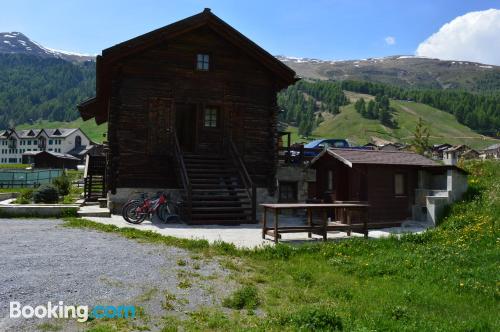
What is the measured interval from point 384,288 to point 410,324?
73.3 inches

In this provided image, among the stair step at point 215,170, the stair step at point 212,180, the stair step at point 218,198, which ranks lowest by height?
the stair step at point 218,198

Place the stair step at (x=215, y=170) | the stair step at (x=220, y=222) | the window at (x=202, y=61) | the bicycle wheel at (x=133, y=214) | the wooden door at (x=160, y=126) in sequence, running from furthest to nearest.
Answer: the window at (x=202, y=61) < the wooden door at (x=160, y=126) < the stair step at (x=215, y=170) < the stair step at (x=220, y=222) < the bicycle wheel at (x=133, y=214)

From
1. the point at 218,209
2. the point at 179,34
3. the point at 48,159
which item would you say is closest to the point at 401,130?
the point at 48,159

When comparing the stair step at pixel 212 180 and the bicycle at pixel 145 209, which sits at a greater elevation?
the stair step at pixel 212 180

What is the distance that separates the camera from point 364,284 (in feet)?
27.8

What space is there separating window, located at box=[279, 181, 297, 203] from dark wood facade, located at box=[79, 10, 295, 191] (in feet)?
5.51

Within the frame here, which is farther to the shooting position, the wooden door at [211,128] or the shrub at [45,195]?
the shrub at [45,195]

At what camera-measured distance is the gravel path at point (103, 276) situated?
6633 millimetres

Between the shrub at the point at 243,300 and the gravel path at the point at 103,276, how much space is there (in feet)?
0.86

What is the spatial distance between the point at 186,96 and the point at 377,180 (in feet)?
29.7

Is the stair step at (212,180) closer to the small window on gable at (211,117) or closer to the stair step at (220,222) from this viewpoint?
the stair step at (220,222)

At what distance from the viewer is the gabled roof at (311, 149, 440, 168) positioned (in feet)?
59.0

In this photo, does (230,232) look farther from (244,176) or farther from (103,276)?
(103,276)

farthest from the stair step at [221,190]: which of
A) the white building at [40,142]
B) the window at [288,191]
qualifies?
the white building at [40,142]
